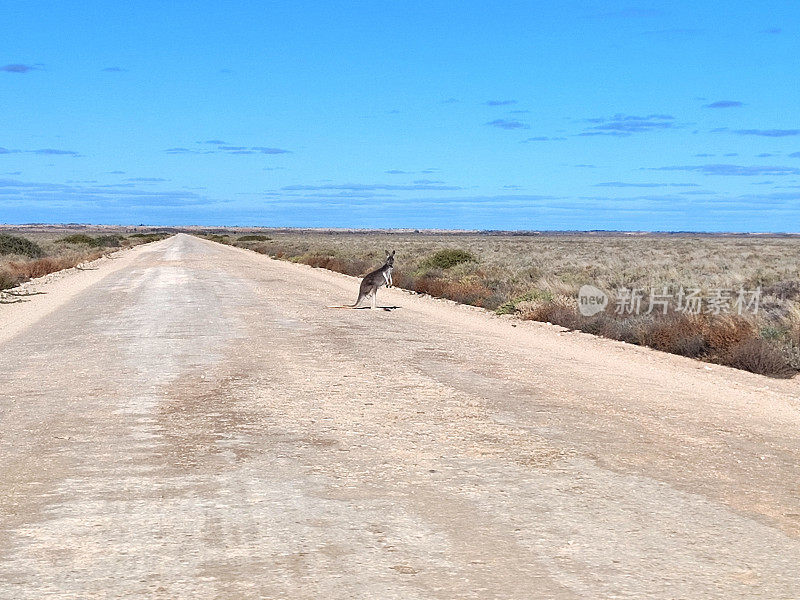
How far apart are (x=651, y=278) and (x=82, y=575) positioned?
25.7 m

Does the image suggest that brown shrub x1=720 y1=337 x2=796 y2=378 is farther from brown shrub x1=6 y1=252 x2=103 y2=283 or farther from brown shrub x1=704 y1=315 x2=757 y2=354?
brown shrub x1=6 y1=252 x2=103 y2=283

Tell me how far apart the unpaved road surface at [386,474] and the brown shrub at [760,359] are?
0.43m

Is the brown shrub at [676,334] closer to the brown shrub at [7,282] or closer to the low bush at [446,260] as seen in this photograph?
the brown shrub at [7,282]

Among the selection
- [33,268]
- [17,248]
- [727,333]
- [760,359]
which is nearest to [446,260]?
[33,268]

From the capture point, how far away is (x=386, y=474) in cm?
648

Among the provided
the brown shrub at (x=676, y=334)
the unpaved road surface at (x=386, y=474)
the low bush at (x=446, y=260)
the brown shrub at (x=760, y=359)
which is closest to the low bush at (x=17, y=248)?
the low bush at (x=446, y=260)

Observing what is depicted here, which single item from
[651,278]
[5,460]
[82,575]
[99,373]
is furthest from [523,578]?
[651,278]

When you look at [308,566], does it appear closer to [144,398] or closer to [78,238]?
[144,398]

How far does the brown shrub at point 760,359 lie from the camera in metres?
12.7

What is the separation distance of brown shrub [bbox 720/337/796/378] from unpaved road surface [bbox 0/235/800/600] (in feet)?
1.41

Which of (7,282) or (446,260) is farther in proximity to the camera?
(446,260)

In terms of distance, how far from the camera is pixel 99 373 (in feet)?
35.8

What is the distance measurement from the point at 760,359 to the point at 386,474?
8253 millimetres

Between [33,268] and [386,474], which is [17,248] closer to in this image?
[33,268]
